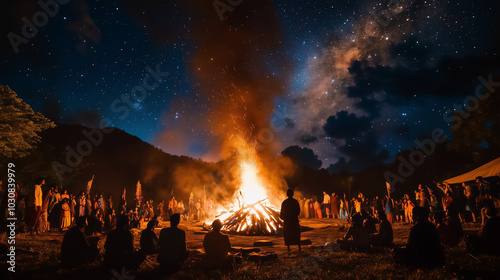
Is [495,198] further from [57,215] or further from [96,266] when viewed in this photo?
[57,215]

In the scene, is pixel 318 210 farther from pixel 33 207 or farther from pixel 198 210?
pixel 33 207

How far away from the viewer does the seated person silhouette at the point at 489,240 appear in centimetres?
704

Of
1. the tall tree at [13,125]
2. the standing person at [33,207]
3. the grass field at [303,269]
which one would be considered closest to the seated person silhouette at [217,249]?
the grass field at [303,269]

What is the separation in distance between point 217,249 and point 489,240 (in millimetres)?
7600

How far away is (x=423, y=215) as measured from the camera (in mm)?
6445

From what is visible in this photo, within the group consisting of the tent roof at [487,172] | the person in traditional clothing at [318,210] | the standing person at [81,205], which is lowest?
the person in traditional clothing at [318,210]

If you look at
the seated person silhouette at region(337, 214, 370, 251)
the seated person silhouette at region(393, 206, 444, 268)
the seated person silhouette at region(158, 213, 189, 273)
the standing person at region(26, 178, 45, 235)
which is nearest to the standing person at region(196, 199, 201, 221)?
the standing person at region(26, 178, 45, 235)

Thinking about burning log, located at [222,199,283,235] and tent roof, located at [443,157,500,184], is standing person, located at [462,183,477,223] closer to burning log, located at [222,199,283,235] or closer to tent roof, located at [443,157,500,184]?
tent roof, located at [443,157,500,184]

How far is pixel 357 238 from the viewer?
9094mm

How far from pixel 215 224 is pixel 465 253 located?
7260 millimetres

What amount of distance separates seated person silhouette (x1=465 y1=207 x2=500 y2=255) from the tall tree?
26772mm

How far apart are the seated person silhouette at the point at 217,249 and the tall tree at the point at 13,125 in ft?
65.8

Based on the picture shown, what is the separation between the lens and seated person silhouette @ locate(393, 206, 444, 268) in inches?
247

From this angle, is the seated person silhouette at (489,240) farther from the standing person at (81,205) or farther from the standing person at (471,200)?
the standing person at (81,205)
